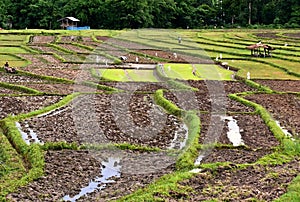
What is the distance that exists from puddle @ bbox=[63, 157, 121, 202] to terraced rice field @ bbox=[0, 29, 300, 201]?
23 mm

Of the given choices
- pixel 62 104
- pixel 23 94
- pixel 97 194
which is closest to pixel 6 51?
pixel 23 94

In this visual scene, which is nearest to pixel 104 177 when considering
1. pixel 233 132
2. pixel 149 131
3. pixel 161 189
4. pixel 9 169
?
pixel 161 189

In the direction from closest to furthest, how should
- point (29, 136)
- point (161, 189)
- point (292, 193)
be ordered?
1. point (292, 193)
2. point (161, 189)
3. point (29, 136)

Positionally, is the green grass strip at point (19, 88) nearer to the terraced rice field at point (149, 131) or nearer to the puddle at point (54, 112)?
the terraced rice field at point (149, 131)

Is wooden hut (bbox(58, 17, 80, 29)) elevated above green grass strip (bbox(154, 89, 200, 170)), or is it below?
above

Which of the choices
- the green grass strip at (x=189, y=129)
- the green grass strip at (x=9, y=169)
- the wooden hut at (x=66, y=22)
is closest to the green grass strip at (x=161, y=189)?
the green grass strip at (x=189, y=129)

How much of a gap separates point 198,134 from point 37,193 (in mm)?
5793

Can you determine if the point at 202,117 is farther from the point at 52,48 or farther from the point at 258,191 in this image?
the point at 52,48

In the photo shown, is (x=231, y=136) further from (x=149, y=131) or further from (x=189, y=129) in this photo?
(x=149, y=131)

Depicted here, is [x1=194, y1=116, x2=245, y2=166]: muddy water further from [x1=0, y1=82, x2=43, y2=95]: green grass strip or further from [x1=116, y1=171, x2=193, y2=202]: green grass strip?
[x1=0, y1=82, x2=43, y2=95]: green grass strip

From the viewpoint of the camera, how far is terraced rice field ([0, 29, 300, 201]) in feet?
31.9

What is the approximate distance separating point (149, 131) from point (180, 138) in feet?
3.30

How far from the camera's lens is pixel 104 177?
10594 millimetres

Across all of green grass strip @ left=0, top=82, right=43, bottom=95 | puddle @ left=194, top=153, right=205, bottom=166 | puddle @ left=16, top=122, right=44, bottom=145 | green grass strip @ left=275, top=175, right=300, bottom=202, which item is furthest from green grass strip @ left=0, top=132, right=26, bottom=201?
green grass strip @ left=0, top=82, right=43, bottom=95
